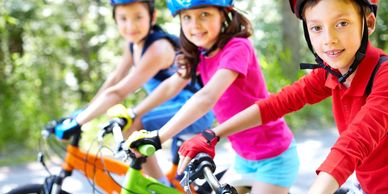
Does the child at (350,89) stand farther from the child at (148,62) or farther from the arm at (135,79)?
the child at (148,62)

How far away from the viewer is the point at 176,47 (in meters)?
3.87

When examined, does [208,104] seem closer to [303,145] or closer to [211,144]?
[211,144]

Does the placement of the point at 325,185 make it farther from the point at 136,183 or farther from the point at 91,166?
the point at 91,166

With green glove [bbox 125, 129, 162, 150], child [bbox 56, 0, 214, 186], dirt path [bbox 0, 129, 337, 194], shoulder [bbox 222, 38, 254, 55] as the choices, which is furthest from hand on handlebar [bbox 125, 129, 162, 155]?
dirt path [bbox 0, 129, 337, 194]

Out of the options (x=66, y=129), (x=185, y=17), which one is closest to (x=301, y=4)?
(x=185, y=17)

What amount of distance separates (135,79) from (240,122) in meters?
1.27

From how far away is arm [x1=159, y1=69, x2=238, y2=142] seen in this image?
2520 millimetres

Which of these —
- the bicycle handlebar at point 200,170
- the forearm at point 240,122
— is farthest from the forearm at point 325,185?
the forearm at point 240,122

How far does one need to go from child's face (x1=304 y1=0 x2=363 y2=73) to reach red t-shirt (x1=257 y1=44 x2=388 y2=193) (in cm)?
9

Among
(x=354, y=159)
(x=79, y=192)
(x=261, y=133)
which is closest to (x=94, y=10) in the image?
(x=79, y=192)

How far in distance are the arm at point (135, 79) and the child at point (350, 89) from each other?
1.22 metres

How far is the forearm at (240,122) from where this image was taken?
242 centimetres

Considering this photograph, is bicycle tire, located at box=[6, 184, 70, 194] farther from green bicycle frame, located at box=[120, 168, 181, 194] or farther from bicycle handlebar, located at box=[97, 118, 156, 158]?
green bicycle frame, located at box=[120, 168, 181, 194]

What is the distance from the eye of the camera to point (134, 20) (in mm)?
3812
